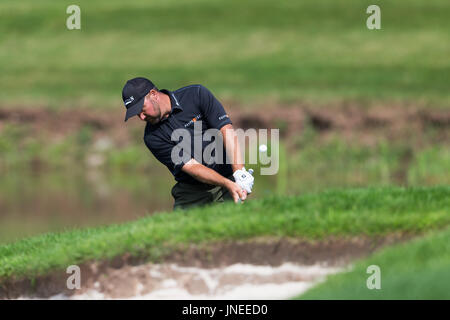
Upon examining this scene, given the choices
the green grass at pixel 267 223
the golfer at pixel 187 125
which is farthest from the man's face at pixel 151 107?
the green grass at pixel 267 223

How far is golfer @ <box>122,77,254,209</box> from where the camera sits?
9242 millimetres

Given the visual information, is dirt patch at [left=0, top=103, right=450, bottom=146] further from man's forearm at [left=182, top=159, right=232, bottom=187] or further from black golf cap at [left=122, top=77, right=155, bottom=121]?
black golf cap at [left=122, top=77, right=155, bottom=121]

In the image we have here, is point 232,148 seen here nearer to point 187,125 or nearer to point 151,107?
point 187,125

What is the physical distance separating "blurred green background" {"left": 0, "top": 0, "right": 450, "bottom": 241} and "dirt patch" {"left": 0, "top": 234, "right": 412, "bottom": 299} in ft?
29.6

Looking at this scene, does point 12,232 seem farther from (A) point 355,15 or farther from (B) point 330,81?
(A) point 355,15

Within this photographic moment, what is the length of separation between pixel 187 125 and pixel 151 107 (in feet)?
1.87

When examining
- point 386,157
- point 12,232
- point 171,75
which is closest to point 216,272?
point 12,232

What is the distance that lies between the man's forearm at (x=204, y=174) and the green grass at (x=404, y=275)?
2167mm

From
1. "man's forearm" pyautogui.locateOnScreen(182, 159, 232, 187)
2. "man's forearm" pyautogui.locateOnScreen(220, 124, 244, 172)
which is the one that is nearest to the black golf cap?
"man's forearm" pyautogui.locateOnScreen(182, 159, 232, 187)

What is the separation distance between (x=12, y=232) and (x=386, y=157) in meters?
11.1

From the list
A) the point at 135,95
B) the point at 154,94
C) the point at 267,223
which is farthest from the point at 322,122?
the point at 267,223

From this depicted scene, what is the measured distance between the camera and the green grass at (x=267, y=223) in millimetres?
8094
